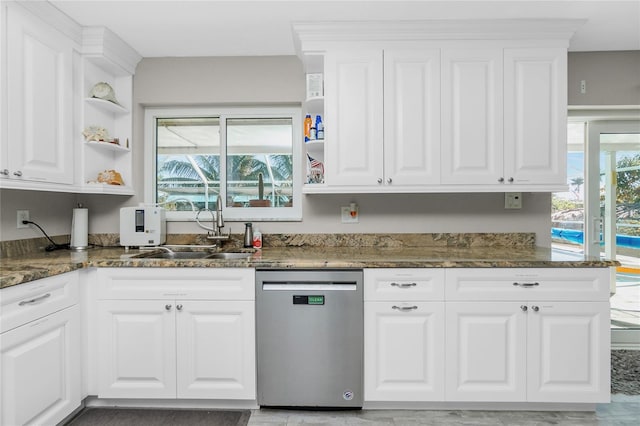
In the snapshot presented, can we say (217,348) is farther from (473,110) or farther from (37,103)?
(473,110)

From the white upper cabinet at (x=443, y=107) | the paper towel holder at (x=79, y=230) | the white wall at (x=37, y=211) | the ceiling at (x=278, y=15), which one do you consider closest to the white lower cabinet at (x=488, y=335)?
the white upper cabinet at (x=443, y=107)

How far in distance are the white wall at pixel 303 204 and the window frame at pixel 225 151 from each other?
0.23ft

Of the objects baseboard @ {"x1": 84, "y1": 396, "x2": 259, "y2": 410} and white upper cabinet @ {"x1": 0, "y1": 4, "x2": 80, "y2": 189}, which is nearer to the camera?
white upper cabinet @ {"x1": 0, "y1": 4, "x2": 80, "y2": 189}

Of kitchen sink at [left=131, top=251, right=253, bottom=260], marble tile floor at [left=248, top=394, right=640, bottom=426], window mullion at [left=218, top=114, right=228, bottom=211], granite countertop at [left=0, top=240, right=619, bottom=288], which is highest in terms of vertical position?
window mullion at [left=218, top=114, right=228, bottom=211]

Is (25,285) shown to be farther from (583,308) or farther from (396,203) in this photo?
(583,308)

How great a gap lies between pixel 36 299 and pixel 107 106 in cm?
135

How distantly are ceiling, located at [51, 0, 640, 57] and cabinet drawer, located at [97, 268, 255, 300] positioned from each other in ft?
4.76

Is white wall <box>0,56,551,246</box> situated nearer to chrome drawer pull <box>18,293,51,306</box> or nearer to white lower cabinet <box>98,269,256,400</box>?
white lower cabinet <box>98,269,256,400</box>

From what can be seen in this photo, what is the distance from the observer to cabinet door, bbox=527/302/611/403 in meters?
1.88

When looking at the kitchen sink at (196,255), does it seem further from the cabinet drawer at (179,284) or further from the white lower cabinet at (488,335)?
the white lower cabinet at (488,335)

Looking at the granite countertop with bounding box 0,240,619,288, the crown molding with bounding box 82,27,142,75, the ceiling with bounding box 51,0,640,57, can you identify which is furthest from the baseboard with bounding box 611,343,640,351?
the crown molding with bounding box 82,27,142,75

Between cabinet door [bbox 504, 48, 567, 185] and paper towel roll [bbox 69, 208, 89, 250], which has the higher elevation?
cabinet door [bbox 504, 48, 567, 185]

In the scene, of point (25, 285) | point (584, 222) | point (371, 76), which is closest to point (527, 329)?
point (584, 222)

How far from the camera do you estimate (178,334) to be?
75.9 inches
